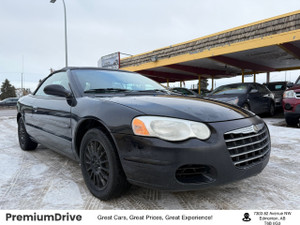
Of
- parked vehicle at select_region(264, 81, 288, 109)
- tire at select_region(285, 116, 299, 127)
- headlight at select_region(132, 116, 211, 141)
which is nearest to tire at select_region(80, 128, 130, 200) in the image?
headlight at select_region(132, 116, 211, 141)

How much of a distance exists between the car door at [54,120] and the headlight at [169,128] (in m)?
1.06

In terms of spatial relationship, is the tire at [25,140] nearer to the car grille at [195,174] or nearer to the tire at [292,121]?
the car grille at [195,174]

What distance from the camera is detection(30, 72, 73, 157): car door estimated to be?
2576 millimetres

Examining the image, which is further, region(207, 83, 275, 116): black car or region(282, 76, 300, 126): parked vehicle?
region(207, 83, 275, 116): black car

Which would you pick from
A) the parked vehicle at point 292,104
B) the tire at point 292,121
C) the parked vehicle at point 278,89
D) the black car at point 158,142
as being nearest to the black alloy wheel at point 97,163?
the black car at point 158,142

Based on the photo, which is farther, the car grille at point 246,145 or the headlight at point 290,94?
the headlight at point 290,94

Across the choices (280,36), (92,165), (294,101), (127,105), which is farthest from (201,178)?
(280,36)

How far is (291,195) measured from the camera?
2182mm

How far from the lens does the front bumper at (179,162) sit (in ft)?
5.51
